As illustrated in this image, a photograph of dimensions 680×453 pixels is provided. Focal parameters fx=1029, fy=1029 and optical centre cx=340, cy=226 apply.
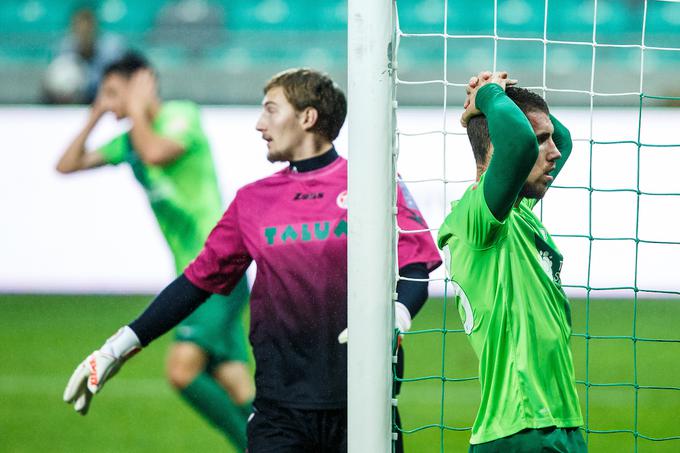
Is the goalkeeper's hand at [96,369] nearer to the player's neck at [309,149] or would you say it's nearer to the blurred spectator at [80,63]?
the player's neck at [309,149]

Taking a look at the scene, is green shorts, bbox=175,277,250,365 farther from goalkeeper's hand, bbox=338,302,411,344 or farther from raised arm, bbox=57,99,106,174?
goalkeeper's hand, bbox=338,302,411,344

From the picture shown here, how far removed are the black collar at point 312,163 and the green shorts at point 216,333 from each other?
1517 mm

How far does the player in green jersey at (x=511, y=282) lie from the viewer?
203cm

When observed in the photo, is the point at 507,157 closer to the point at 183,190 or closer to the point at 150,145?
the point at 183,190

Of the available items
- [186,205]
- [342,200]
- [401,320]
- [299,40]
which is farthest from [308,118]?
[299,40]

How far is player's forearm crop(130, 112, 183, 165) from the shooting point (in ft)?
16.9

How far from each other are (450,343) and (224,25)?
4.66m

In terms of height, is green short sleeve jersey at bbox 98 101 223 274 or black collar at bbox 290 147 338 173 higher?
black collar at bbox 290 147 338 173

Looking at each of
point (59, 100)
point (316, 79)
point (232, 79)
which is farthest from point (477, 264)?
point (232, 79)

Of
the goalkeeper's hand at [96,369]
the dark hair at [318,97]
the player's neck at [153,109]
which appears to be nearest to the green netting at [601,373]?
the dark hair at [318,97]

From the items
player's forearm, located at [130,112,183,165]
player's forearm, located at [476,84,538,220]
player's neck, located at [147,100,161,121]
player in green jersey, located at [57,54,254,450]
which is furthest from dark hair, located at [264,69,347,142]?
player's neck, located at [147,100,161,121]

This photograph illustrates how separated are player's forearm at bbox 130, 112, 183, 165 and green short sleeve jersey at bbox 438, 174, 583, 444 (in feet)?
10.3

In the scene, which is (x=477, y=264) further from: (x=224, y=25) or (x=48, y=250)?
(x=224, y=25)

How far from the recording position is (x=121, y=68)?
623 centimetres
